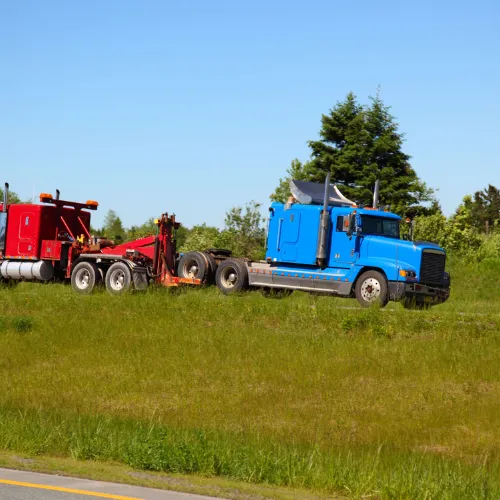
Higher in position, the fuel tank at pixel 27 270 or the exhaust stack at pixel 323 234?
the exhaust stack at pixel 323 234

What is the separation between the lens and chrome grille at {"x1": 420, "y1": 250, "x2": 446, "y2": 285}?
2434cm

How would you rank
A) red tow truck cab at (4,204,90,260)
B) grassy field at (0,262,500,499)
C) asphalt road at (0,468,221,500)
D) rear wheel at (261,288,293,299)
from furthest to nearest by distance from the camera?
red tow truck cab at (4,204,90,260)
rear wheel at (261,288,293,299)
grassy field at (0,262,500,499)
asphalt road at (0,468,221,500)

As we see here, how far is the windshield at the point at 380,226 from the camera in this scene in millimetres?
25391

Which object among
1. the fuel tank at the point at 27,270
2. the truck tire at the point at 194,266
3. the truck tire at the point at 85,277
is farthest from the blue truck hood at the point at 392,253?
the fuel tank at the point at 27,270

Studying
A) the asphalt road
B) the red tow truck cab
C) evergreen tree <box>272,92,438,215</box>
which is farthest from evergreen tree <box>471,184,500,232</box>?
the asphalt road

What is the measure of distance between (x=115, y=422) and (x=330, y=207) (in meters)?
12.8

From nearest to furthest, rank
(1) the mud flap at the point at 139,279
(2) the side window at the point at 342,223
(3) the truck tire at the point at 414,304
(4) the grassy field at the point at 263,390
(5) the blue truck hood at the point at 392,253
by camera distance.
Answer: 1. (4) the grassy field at the point at 263,390
2. (3) the truck tire at the point at 414,304
3. (5) the blue truck hood at the point at 392,253
4. (2) the side window at the point at 342,223
5. (1) the mud flap at the point at 139,279

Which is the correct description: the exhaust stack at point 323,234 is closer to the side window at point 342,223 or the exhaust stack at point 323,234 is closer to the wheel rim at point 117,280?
the side window at point 342,223

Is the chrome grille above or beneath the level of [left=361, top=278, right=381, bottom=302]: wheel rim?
above

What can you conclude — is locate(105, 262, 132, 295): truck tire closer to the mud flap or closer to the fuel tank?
the mud flap

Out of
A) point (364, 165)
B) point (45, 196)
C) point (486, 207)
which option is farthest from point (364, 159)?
point (486, 207)

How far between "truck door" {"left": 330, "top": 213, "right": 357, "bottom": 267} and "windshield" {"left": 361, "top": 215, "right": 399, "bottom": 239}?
1.84 feet

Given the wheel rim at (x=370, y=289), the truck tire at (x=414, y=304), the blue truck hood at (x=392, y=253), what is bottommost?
the truck tire at (x=414, y=304)

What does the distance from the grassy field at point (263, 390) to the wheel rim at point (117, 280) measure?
2200mm
